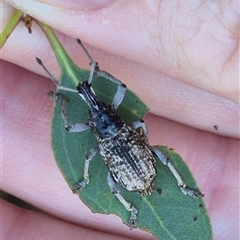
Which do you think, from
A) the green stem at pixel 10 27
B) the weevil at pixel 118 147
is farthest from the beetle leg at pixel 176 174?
the green stem at pixel 10 27

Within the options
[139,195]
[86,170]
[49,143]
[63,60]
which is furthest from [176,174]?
[49,143]

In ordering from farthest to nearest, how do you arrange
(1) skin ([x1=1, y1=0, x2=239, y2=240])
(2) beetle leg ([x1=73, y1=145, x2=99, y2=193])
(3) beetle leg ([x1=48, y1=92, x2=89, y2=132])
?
(1) skin ([x1=1, y1=0, x2=239, y2=240]), (3) beetle leg ([x1=48, y1=92, x2=89, y2=132]), (2) beetle leg ([x1=73, y1=145, x2=99, y2=193])

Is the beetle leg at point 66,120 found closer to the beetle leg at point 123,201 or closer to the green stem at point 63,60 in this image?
the green stem at point 63,60

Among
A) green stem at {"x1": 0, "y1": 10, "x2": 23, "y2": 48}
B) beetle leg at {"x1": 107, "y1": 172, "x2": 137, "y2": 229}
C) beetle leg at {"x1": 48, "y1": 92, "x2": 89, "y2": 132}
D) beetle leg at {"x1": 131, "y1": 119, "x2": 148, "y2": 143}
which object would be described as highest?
green stem at {"x1": 0, "y1": 10, "x2": 23, "y2": 48}

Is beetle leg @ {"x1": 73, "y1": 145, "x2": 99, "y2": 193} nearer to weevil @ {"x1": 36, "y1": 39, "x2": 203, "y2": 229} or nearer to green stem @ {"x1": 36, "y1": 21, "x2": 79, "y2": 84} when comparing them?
weevil @ {"x1": 36, "y1": 39, "x2": 203, "y2": 229}

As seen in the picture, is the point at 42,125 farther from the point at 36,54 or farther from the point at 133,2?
the point at 133,2

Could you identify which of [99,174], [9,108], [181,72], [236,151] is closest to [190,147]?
[236,151]

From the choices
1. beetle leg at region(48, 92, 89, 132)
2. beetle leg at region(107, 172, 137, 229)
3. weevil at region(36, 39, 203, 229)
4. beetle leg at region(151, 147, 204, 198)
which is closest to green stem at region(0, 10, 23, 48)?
weevil at region(36, 39, 203, 229)
